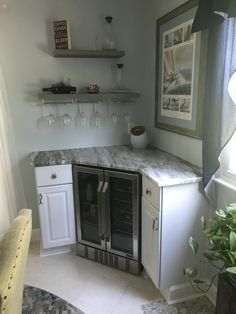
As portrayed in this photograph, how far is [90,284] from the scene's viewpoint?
2164 mm

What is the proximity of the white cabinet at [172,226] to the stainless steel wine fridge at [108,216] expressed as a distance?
0.23 meters

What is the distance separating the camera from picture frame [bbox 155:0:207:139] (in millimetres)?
1875

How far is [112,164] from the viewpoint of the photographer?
85.3 inches

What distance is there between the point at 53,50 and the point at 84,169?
118 cm

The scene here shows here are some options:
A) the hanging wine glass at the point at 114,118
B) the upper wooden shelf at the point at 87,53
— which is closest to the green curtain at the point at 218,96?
the upper wooden shelf at the point at 87,53

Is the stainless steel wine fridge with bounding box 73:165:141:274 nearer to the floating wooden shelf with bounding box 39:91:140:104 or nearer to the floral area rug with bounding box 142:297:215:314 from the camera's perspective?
the floral area rug with bounding box 142:297:215:314

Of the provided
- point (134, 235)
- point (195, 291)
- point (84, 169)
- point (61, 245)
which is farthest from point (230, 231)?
point (61, 245)

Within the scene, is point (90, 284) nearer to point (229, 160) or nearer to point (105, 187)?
point (105, 187)

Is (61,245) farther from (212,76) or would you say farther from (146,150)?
(212,76)

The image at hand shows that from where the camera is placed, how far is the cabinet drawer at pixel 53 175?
2322 millimetres

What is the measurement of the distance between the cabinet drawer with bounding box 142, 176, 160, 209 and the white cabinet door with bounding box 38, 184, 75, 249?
771 mm

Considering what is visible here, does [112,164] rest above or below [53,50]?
below

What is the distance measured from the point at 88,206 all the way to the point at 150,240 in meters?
0.72

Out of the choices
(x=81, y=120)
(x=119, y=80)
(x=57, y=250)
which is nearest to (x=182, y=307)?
(x=57, y=250)
